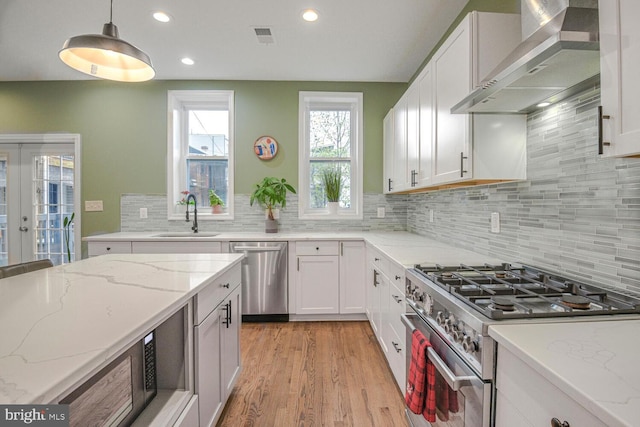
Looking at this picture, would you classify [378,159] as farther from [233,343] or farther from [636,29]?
[636,29]

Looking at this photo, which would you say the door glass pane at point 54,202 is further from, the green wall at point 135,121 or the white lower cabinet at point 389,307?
the white lower cabinet at point 389,307

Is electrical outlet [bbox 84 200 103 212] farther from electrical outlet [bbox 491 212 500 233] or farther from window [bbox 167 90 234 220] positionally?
electrical outlet [bbox 491 212 500 233]

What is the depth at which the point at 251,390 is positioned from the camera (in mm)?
2043

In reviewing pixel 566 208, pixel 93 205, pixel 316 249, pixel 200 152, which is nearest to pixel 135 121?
pixel 200 152

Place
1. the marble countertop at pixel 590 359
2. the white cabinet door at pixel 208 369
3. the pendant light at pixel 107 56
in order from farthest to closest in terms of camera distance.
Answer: the pendant light at pixel 107 56, the white cabinet door at pixel 208 369, the marble countertop at pixel 590 359

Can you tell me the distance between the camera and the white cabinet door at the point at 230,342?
1.66 meters

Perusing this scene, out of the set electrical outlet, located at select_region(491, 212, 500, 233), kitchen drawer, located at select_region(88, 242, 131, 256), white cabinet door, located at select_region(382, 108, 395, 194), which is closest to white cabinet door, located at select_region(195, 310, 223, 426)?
electrical outlet, located at select_region(491, 212, 500, 233)

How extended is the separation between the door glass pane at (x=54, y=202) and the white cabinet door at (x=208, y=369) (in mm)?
3276

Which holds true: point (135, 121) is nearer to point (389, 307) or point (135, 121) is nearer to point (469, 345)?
point (389, 307)

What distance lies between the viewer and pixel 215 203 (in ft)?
12.0

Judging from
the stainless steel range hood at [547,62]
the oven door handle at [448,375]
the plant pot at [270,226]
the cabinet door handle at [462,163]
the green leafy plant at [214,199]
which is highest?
the stainless steel range hood at [547,62]

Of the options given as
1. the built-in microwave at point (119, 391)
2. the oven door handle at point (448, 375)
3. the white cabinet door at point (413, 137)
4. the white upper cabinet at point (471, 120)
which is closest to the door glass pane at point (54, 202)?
the built-in microwave at point (119, 391)

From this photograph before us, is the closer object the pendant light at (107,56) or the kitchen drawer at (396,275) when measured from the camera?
the pendant light at (107,56)

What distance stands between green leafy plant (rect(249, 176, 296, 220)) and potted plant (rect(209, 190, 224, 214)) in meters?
0.39
